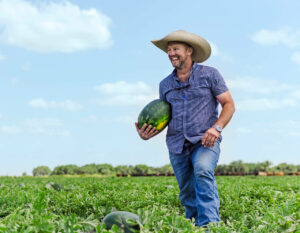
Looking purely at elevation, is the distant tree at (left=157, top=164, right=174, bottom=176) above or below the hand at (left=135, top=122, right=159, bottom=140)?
below

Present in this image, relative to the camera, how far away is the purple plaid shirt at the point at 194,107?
524cm

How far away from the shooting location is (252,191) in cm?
800

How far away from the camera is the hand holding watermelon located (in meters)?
5.41

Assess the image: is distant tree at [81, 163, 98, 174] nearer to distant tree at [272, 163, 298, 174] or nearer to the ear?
distant tree at [272, 163, 298, 174]

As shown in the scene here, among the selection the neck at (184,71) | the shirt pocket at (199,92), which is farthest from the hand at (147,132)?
the neck at (184,71)

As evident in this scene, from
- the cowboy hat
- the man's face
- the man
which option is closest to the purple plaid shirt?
the man

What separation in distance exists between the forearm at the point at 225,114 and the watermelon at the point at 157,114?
0.73 m

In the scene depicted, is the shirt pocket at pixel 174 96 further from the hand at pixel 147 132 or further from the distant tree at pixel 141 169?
the distant tree at pixel 141 169

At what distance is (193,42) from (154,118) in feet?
3.90

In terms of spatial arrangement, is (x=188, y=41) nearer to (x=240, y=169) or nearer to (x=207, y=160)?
(x=207, y=160)

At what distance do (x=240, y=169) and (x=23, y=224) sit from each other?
1209 inches

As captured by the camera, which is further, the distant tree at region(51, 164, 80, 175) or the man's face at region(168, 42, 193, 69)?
the distant tree at region(51, 164, 80, 175)

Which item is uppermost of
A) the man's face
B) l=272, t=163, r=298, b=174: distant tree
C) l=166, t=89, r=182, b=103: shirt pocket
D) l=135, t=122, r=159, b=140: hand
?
the man's face

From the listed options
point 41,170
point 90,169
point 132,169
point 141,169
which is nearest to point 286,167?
point 141,169
